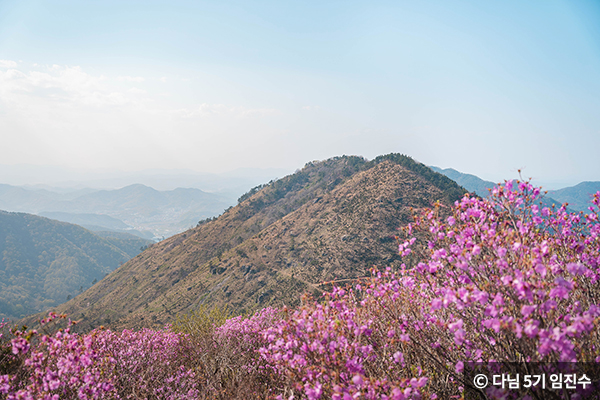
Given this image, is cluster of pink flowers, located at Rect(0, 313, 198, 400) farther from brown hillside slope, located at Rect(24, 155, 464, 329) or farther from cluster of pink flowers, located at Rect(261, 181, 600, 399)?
brown hillside slope, located at Rect(24, 155, 464, 329)

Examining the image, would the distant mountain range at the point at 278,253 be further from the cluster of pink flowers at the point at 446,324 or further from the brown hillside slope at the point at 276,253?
the cluster of pink flowers at the point at 446,324

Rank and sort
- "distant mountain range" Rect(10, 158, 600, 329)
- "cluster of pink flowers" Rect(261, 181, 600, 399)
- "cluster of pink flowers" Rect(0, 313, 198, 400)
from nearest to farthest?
"cluster of pink flowers" Rect(261, 181, 600, 399)
"cluster of pink flowers" Rect(0, 313, 198, 400)
"distant mountain range" Rect(10, 158, 600, 329)

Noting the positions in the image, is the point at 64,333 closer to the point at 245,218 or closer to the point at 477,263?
the point at 477,263

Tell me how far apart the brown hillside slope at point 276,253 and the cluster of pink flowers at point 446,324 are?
98.4ft

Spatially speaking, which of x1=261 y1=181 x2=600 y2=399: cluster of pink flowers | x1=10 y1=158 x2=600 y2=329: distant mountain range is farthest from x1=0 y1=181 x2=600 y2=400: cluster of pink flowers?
x1=10 y1=158 x2=600 y2=329: distant mountain range

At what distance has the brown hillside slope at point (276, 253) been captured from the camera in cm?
5072

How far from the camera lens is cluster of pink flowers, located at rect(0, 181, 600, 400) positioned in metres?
2.99

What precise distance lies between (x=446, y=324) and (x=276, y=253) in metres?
59.9

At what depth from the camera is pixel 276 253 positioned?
62.7 metres

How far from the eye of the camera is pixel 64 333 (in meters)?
4.55

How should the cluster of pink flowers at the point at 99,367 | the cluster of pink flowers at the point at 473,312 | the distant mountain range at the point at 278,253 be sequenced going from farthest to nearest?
1. the distant mountain range at the point at 278,253
2. the cluster of pink flowers at the point at 99,367
3. the cluster of pink flowers at the point at 473,312

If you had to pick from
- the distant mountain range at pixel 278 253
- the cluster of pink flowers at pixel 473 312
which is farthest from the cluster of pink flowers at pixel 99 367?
the distant mountain range at pixel 278 253

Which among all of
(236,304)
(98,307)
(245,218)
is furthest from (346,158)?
(98,307)

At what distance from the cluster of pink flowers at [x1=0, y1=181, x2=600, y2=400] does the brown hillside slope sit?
29981 millimetres
